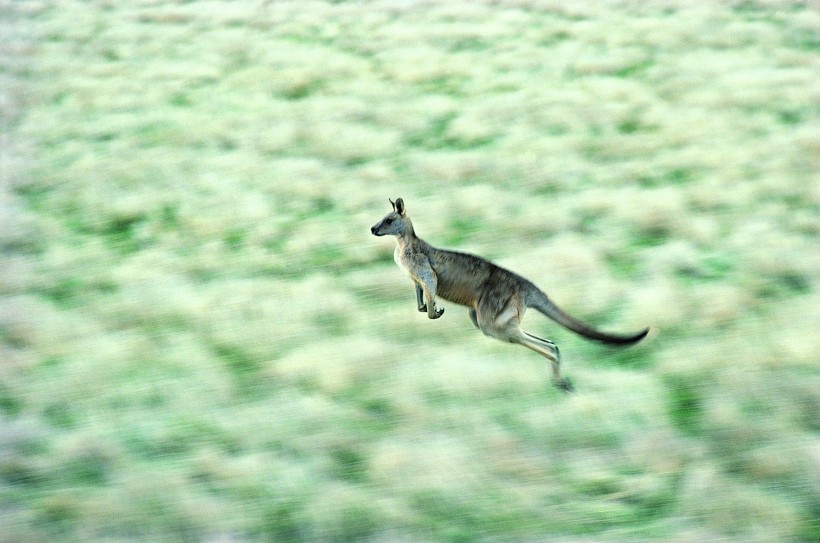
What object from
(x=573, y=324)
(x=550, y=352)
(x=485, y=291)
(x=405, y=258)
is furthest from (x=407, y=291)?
(x=573, y=324)

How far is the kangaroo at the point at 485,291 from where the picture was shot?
409 cm

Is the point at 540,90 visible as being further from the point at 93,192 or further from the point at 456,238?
the point at 93,192

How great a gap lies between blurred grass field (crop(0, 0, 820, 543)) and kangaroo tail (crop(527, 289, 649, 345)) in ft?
1.24

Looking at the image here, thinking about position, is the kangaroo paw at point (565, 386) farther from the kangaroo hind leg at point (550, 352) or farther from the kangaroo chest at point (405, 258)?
the kangaroo chest at point (405, 258)

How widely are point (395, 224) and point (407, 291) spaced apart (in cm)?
119

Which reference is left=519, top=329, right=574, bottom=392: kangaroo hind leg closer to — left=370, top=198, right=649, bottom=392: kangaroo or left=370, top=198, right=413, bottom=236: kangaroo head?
left=370, top=198, right=649, bottom=392: kangaroo

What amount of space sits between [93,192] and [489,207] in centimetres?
344

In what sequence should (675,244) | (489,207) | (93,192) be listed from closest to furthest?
(675,244), (489,207), (93,192)

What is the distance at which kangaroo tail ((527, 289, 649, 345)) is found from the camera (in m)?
4.01

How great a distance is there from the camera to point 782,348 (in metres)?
4.59

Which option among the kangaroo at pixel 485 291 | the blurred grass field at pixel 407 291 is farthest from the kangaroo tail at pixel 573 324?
the blurred grass field at pixel 407 291

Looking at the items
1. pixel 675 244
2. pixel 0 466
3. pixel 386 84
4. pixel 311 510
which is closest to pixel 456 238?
pixel 675 244

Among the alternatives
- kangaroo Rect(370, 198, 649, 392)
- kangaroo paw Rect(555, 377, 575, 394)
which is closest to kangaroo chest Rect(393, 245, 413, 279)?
kangaroo Rect(370, 198, 649, 392)

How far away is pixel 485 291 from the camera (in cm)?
418
